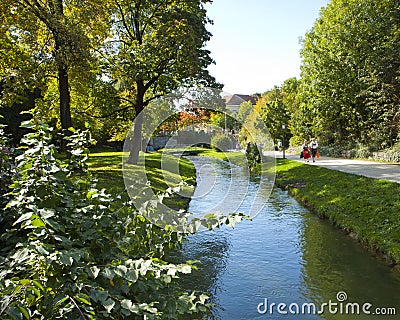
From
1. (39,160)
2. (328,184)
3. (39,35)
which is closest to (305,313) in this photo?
(39,160)

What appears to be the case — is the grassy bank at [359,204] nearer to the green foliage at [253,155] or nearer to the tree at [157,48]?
the tree at [157,48]

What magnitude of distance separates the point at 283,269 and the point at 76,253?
629 cm

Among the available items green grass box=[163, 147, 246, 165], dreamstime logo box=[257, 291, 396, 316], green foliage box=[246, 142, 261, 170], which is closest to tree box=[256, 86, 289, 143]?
green grass box=[163, 147, 246, 165]

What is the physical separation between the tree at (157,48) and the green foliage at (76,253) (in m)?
14.5

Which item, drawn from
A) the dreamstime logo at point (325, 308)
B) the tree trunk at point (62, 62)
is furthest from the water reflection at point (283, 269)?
the tree trunk at point (62, 62)

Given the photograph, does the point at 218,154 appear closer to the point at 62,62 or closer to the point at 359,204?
the point at 62,62

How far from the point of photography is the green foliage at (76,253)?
2.32 m

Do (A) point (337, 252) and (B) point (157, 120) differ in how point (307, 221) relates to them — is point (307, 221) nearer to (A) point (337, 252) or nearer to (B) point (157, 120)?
(A) point (337, 252)

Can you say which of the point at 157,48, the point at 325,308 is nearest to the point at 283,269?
the point at 325,308

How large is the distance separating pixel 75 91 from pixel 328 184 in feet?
41.6

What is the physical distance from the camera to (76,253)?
7.98ft

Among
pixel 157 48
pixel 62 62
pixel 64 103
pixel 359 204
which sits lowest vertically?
pixel 359 204

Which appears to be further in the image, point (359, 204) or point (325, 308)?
point (359, 204)

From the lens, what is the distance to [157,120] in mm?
21406
